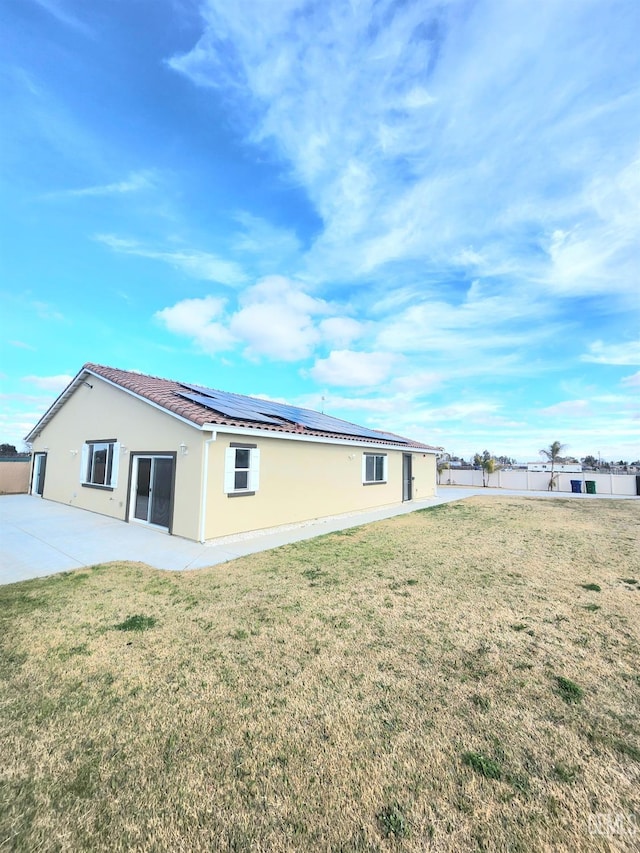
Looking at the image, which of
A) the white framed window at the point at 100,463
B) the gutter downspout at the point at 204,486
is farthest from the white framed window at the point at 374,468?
the white framed window at the point at 100,463

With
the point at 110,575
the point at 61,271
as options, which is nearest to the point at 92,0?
the point at 61,271

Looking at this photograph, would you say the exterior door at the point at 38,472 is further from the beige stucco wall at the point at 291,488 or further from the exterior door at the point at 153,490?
the beige stucco wall at the point at 291,488

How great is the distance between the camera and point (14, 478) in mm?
18203

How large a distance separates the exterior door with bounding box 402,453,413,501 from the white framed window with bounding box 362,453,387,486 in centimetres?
235

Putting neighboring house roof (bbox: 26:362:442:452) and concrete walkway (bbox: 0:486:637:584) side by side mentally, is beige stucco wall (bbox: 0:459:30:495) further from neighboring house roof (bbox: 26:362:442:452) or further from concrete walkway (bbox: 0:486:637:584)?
concrete walkway (bbox: 0:486:637:584)

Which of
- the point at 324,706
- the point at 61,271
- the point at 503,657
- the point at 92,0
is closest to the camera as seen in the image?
the point at 324,706

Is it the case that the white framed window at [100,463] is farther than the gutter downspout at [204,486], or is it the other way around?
the white framed window at [100,463]

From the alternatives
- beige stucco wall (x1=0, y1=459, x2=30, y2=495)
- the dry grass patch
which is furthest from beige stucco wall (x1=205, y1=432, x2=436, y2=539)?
beige stucco wall (x1=0, y1=459, x2=30, y2=495)

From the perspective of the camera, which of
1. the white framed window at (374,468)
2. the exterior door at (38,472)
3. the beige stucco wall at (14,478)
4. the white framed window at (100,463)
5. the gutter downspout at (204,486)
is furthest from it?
the beige stucco wall at (14,478)

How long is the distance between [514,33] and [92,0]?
31.1 feet

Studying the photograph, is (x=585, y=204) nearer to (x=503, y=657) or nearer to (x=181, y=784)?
(x=503, y=657)

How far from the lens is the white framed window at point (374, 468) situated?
14727 millimetres

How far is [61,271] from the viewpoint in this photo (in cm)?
1339

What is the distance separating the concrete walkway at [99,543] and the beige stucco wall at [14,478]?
7.71m
